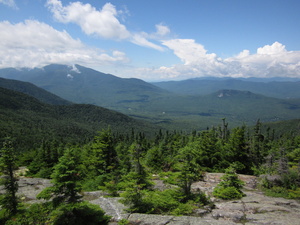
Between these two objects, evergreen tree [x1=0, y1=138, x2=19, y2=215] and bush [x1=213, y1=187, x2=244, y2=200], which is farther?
bush [x1=213, y1=187, x2=244, y2=200]

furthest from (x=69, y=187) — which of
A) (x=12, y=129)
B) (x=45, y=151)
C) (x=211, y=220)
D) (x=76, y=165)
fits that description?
(x=12, y=129)

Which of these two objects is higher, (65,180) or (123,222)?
(65,180)

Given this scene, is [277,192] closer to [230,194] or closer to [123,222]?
[230,194]

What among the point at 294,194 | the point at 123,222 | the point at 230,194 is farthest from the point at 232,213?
the point at 123,222

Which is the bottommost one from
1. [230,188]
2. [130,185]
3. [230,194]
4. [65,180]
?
[230,194]

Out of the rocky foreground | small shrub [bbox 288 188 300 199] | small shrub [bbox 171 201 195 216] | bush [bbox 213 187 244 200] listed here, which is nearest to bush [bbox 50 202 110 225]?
the rocky foreground

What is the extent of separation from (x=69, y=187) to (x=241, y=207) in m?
13.9

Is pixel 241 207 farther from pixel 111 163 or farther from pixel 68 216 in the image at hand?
pixel 111 163

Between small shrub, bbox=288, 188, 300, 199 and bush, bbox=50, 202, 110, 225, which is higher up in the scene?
bush, bbox=50, 202, 110, 225

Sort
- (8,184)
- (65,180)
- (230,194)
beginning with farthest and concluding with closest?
(230,194)
(8,184)
(65,180)

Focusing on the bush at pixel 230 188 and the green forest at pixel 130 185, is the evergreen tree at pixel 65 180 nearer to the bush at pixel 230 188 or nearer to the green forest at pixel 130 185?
the green forest at pixel 130 185

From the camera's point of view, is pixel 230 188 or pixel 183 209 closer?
pixel 183 209

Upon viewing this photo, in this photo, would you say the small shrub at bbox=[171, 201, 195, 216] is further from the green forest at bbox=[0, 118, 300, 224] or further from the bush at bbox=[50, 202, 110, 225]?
the bush at bbox=[50, 202, 110, 225]

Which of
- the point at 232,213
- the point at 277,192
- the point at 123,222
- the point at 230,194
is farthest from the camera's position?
the point at 277,192
